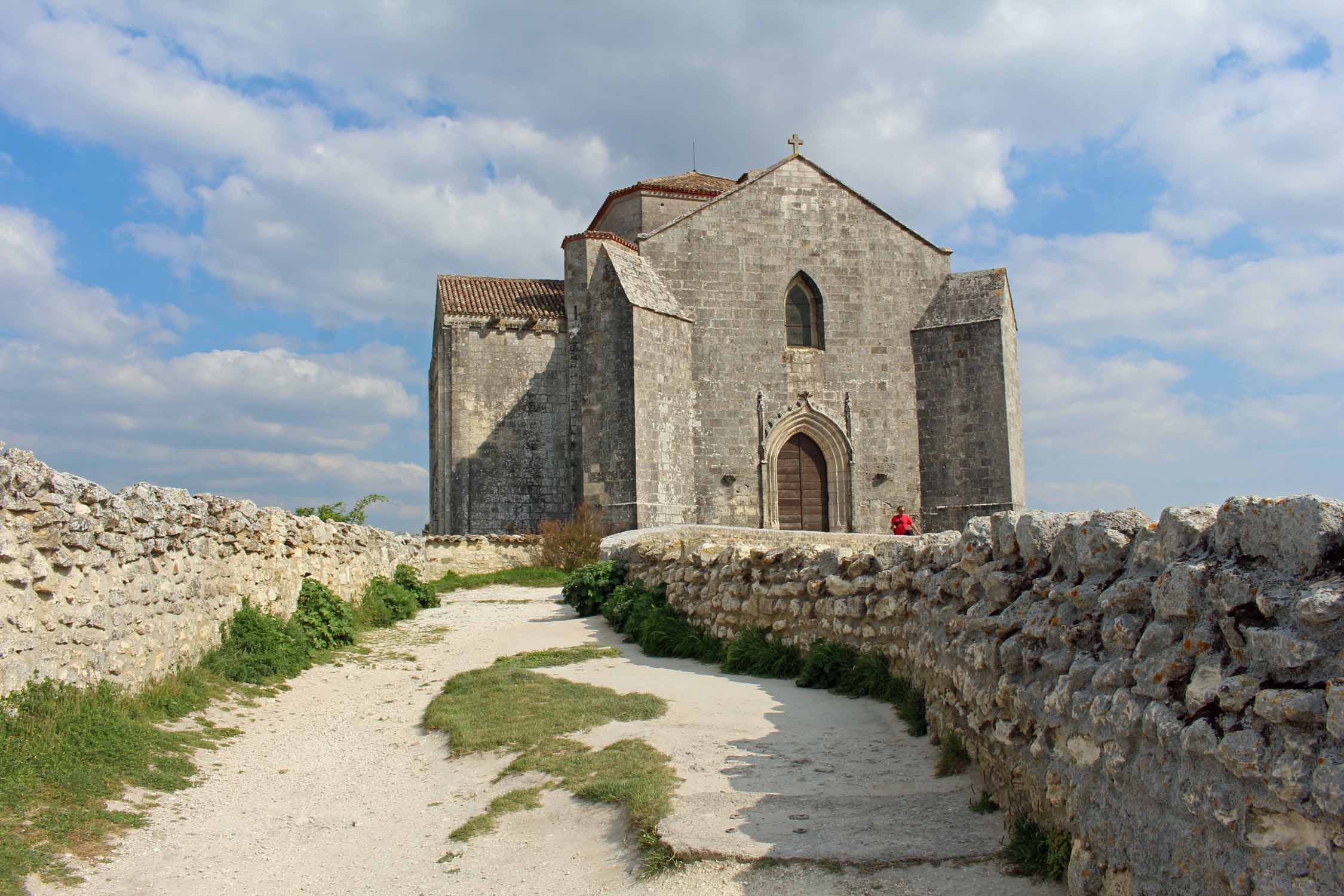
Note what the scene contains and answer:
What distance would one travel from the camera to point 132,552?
6625 millimetres

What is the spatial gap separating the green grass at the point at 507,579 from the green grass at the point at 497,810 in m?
10.9

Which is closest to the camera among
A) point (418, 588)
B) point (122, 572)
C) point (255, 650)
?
point (122, 572)

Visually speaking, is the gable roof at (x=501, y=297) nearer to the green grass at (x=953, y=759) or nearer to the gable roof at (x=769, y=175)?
the gable roof at (x=769, y=175)

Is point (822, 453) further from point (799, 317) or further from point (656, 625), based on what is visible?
point (656, 625)

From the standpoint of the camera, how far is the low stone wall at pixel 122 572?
5.44 meters

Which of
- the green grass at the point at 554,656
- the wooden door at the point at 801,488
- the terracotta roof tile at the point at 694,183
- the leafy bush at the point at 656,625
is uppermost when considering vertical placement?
the terracotta roof tile at the point at 694,183

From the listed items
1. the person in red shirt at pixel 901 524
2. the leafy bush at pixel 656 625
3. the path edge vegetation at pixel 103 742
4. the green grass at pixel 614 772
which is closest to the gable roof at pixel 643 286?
the person in red shirt at pixel 901 524

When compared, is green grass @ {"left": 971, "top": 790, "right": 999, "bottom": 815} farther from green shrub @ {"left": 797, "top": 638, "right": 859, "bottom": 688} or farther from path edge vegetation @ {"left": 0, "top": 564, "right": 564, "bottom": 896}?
path edge vegetation @ {"left": 0, "top": 564, "right": 564, "bottom": 896}

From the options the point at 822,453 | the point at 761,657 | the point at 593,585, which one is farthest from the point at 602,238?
the point at 761,657

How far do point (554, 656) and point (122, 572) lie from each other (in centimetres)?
390

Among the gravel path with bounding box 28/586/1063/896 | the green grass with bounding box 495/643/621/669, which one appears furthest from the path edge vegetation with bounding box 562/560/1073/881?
the green grass with bounding box 495/643/621/669

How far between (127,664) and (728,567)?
4.90 meters

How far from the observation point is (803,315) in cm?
2269

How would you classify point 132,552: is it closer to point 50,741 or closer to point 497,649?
point 50,741
